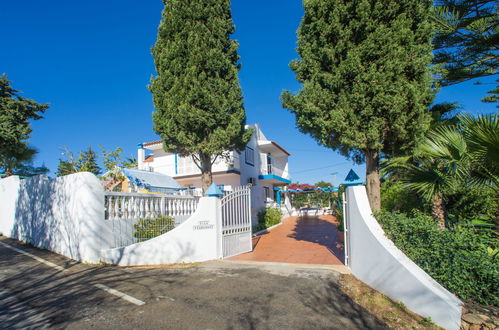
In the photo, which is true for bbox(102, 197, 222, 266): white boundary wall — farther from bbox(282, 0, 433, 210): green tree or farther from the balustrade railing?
bbox(282, 0, 433, 210): green tree

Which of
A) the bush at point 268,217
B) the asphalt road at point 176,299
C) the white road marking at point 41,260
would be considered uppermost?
the bush at point 268,217

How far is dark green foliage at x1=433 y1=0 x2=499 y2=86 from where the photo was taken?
9.39 m

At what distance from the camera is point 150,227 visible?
9.13 metres

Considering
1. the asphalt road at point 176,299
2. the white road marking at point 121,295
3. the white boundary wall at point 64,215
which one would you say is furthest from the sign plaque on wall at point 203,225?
the white road marking at point 121,295

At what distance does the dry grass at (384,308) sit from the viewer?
4.43 metres

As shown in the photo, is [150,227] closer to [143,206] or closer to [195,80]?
[143,206]

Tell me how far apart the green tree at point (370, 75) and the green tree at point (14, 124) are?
15095 mm

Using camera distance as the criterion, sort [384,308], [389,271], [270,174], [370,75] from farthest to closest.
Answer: [270,174], [370,75], [389,271], [384,308]

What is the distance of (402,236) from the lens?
18.5ft

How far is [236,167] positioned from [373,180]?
1228 cm

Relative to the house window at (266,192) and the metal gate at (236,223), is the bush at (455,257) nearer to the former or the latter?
the metal gate at (236,223)

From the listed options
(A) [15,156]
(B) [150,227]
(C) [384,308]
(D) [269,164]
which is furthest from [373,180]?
(A) [15,156]

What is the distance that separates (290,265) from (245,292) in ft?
8.24

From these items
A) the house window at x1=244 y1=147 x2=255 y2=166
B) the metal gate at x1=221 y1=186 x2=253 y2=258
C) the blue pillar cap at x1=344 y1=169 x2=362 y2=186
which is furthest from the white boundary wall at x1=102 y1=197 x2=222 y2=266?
the house window at x1=244 y1=147 x2=255 y2=166
